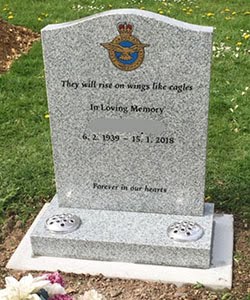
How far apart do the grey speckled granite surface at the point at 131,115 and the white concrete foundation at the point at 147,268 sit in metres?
0.14

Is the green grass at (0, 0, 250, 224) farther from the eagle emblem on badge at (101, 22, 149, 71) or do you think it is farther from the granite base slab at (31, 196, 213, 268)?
the eagle emblem on badge at (101, 22, 149, 71)

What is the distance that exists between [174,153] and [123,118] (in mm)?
396

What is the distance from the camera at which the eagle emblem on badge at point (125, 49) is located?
3615mm

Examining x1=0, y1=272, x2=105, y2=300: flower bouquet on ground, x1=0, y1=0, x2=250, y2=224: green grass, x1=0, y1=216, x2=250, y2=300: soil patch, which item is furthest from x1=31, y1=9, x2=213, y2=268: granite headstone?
x1=0, y1=272, x2=105, y2=300: flower bouquet on ground

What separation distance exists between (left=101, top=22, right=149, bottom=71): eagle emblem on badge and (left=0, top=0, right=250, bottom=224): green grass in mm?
1375

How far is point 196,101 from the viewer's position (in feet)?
12.2

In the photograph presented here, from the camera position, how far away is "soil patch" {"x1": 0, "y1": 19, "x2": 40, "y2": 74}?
7.67 meters

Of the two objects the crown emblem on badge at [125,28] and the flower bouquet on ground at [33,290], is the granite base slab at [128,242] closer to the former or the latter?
the crown emblem on badge at [125,28]

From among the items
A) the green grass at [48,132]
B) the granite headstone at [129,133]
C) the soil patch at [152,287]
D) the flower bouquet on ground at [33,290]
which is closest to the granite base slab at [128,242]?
the granite headstone at [129,133]

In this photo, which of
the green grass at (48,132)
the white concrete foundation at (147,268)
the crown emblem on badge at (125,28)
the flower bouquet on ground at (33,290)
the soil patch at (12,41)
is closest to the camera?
the flower bouquet on ground at (33,290)

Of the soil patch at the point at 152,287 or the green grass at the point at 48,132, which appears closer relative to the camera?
the soil patch at the point at 152,287

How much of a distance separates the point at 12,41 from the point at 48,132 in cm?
283

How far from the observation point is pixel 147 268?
12.5ft

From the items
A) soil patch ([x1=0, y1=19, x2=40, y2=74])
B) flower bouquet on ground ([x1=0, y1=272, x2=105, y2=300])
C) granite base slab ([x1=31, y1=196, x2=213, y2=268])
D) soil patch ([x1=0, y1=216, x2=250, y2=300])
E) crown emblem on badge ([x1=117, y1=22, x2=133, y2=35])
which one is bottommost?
soil patch ([x1=0, y1=216, x2=250, y2=300])
